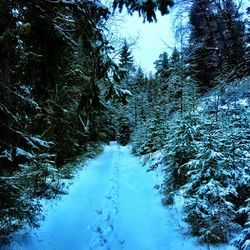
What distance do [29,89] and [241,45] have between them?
76.8ft

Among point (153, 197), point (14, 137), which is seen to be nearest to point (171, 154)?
point (153, 197)

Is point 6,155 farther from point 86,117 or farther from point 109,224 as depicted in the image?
point 109,224

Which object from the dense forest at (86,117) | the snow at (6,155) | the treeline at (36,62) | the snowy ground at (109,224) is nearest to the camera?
the snow at (6,155)

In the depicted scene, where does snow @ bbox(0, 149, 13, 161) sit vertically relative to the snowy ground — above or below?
above

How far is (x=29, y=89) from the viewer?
6594 mm

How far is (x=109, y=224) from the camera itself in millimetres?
7988

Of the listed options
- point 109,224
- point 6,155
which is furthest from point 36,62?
point 109,224

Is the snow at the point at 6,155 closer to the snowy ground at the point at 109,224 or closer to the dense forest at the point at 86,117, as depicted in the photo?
the dense forest at the point at 86,117

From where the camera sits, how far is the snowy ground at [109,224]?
6668 millimetres

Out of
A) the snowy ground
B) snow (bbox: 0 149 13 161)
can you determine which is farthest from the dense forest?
the snowy ground

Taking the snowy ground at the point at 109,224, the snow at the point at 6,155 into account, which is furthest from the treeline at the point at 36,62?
the snowy ground at the point at 109,224

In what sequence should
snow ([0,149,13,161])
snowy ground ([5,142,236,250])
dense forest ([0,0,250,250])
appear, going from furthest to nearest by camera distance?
snowy ground ([5,142,236,250]) → dense forest ([0,0,250,250]) → snow ([0,149,13,161])

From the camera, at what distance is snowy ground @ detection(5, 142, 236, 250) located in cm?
667

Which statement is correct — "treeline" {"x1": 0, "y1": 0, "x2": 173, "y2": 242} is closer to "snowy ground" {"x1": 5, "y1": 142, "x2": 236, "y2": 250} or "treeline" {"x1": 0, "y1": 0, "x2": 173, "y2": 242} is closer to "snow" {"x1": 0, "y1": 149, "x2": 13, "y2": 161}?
"snow" {"x1": 0, "y1": 149, "x2": 13, "y2": 161}
